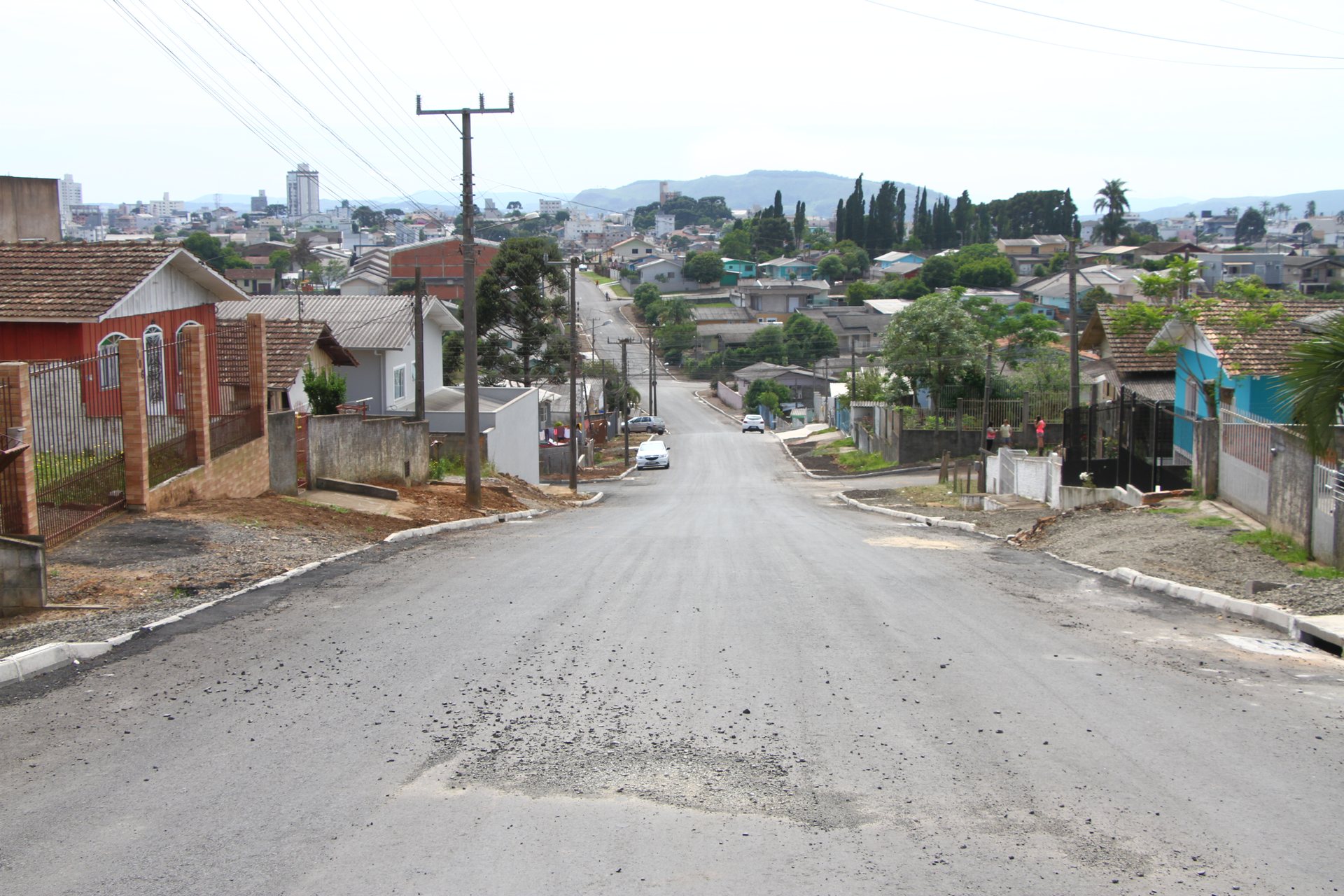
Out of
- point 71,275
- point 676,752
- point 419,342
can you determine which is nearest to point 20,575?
point 676,752

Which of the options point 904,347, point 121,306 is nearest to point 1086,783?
point 121,306

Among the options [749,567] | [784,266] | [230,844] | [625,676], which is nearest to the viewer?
[230,844]

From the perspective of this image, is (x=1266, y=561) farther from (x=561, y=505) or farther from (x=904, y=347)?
(x=904, y=347)

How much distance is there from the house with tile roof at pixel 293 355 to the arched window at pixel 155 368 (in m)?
2.95

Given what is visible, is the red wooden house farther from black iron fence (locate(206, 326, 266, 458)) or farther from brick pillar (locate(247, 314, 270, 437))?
brick pillar (locate(247, 314, 270, 437))

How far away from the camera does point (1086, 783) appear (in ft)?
21.3

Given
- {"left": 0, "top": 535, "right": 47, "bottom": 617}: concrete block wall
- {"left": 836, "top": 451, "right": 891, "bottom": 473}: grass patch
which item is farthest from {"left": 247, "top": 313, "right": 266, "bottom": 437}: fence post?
{"left": 836, "top": 451, "right": 891, "bottom": 473}: grass patch

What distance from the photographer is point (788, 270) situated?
15800 cm

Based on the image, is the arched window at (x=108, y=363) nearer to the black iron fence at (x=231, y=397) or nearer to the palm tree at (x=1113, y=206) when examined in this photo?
the black iron fence at (x=231, y=397)

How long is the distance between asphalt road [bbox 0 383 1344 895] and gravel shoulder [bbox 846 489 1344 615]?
1119mm

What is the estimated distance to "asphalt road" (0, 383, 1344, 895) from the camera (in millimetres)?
5457

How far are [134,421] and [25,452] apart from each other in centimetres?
323

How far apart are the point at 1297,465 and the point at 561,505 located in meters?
21.7

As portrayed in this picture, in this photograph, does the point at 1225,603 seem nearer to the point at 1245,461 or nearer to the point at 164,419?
the point at 1245,461
